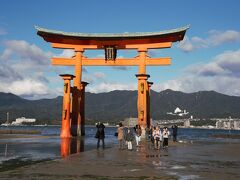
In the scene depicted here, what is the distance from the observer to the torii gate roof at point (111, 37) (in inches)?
1442

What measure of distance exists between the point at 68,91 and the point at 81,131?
234 inches

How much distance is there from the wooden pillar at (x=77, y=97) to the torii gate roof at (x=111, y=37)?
5.18ft

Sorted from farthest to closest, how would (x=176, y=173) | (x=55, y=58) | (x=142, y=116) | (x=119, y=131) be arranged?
(x=55, y=58) < (x=142, y=116) < (x=119, y=131) < (x=176, y=173)

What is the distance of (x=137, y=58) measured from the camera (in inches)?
1502

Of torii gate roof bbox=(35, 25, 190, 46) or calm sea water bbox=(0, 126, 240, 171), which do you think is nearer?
calm sea water bbox=(0, 126, 240, 171)

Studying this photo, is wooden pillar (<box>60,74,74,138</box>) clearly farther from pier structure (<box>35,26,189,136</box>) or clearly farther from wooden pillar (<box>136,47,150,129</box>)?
wooden pillar (<box>136,47,150,129</box>)

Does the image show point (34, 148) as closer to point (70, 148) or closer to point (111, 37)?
point (70, 148)

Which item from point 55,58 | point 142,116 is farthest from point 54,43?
point 142,116

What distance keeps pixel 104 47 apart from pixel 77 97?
6.21 m

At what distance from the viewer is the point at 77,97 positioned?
Answer: 38.1 metres

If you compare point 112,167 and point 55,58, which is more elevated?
point 55,58

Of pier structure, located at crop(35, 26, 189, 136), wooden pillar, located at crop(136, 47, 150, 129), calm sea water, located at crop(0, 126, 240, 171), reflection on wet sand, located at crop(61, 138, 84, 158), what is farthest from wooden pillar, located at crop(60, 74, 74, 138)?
reflection on wet sand, located at crop(61, 138, 84, 158)

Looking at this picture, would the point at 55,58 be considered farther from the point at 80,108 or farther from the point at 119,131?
the point at 119,131

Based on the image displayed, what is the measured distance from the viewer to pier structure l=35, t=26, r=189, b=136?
37031mm
